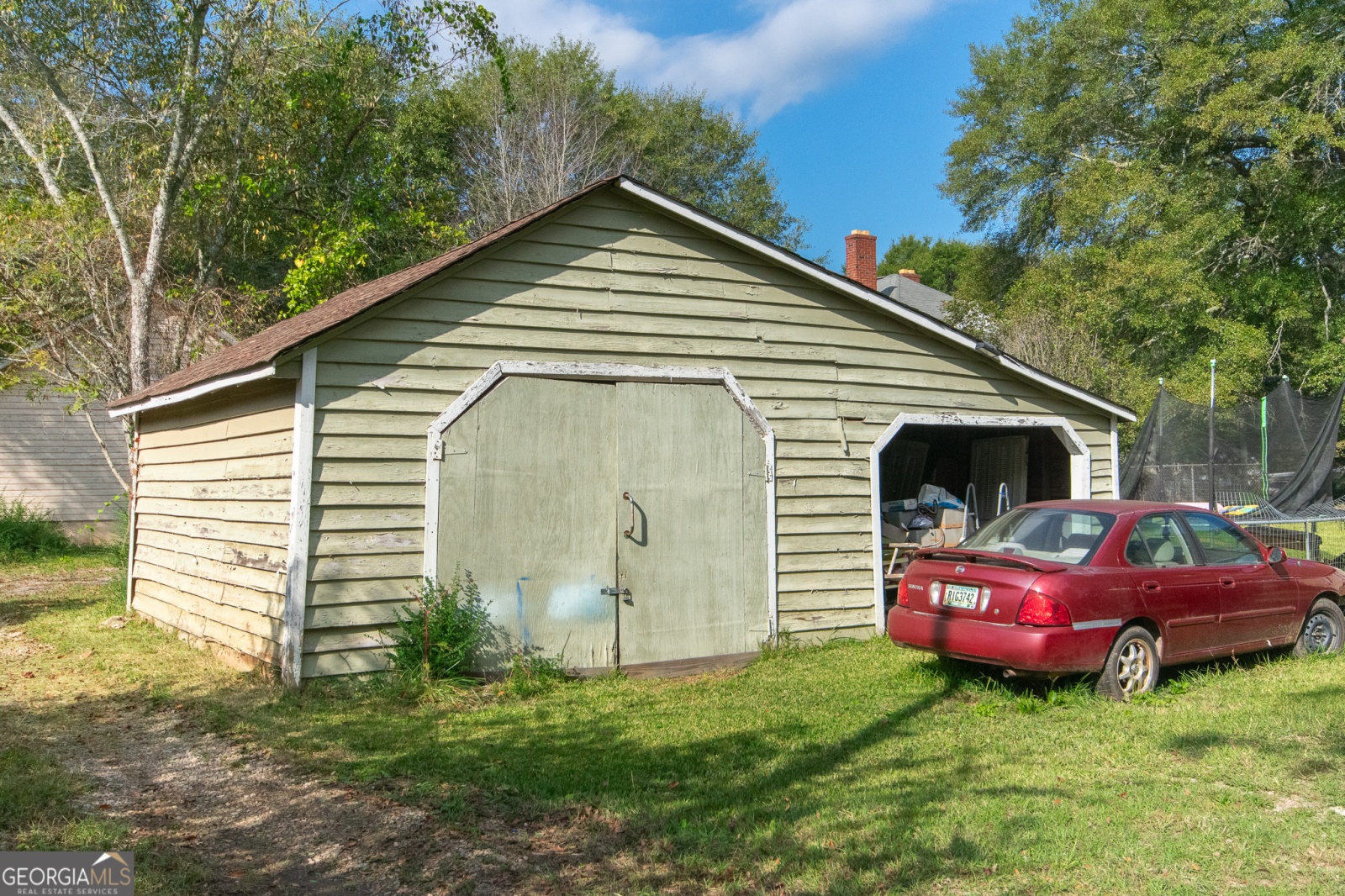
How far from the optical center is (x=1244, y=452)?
13805 millimetres

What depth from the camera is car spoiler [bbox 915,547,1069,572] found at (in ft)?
22.3

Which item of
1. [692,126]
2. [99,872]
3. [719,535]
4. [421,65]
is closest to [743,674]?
[719,535]

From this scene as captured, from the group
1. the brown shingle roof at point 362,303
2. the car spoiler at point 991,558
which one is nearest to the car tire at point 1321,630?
the car spoiler at point 991,558

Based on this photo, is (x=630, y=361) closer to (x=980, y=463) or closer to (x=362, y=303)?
(x=362, y=303)

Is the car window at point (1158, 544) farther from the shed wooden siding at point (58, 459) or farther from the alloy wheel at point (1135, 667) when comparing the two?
the shed wooden siding at point (58, 459)

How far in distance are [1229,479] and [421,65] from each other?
52.3 feet

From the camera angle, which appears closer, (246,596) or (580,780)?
(580,780)

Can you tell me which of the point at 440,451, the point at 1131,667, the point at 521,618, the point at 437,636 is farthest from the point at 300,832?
the point at 1131,667

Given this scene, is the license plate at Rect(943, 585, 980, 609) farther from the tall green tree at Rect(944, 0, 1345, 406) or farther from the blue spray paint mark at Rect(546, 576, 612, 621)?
the tall green tree at Rect(944, 0, 1345, 406)

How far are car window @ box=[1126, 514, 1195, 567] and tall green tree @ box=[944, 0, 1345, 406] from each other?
17565mm

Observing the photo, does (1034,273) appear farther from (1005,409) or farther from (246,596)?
(246,596)

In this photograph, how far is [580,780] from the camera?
544 cm

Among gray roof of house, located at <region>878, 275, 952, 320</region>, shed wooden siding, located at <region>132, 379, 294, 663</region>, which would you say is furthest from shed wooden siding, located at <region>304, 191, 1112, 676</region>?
gray roof of house, located at <region>878, 275, 952, 320</region>

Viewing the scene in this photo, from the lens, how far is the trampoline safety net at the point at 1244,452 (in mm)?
12828
